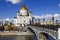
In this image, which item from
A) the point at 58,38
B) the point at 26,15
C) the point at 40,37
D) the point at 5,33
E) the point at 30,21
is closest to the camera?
the point at 58,38

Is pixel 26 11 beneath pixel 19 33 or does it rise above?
above

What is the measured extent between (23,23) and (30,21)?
6.43 m

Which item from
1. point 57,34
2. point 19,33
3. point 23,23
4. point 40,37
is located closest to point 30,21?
point 23,23

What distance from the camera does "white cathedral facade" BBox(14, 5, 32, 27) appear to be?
15701cm

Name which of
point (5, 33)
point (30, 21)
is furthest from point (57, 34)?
point (30, 21)

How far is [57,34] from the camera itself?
21969 mm

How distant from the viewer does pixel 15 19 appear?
16050 centimetres

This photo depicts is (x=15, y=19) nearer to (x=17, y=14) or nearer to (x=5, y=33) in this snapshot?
(x=17, y=14)

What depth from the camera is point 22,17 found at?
16000 cm

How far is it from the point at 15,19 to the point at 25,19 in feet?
21.5

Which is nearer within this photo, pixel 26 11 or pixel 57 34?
pixel 57 34

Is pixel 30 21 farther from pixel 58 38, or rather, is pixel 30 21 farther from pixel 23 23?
pixel 58 38

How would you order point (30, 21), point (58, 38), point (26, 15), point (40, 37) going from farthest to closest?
point (26, 15) < point (30, 21) < point (40, 37) < point (58, 38)

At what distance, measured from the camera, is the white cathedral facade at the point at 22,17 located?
515 feet
